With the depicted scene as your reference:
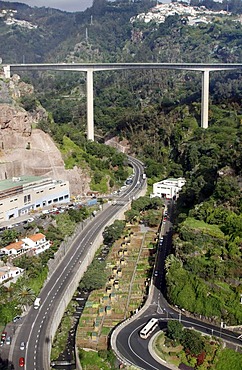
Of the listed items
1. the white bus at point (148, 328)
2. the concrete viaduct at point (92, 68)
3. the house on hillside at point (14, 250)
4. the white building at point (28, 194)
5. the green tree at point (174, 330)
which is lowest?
the white bus at point (148, 328)

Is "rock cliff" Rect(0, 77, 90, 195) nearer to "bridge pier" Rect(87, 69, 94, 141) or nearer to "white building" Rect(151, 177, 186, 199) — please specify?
"white building" Rect(151, 177, 186, 199)

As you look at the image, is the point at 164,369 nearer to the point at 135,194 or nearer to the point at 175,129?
the point at 135,194

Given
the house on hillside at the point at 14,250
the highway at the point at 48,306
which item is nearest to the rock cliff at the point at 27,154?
the highway at the point at 48,306

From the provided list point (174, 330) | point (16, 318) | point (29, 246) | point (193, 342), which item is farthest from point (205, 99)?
point (193, 342)

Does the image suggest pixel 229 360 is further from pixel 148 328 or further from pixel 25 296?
pixel 25 296

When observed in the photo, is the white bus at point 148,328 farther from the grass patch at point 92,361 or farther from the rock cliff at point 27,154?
the rock cliff at point 27,154

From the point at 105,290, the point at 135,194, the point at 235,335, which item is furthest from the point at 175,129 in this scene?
the point at 235,335

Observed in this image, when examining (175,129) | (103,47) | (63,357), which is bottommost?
(63,357)
